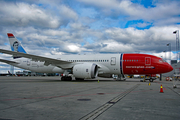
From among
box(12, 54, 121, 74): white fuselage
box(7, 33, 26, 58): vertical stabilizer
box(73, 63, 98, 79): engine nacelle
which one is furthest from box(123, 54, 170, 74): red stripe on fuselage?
box(7, 33, 26, 58): vertical stabilizer

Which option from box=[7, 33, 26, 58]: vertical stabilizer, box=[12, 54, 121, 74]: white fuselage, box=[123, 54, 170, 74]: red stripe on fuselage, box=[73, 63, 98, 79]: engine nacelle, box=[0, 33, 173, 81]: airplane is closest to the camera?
box=[73, 63, 98, 79]: engine nacelle

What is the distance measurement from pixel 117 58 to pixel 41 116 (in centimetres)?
1839

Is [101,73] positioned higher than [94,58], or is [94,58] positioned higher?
[94,58]

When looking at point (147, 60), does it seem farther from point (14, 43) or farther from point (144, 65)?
point (14, 43)

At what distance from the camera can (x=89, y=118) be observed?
14.1 feet

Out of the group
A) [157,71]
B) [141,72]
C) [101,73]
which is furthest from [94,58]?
[157,71]

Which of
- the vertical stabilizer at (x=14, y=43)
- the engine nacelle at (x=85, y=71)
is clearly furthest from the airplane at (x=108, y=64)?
the vertical stabilizer at (x=14, y=43)

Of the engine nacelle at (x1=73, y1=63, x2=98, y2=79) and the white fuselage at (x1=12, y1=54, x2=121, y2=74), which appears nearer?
the engine nacelle at (x1=73, y1=63, x2=98, y2=79)

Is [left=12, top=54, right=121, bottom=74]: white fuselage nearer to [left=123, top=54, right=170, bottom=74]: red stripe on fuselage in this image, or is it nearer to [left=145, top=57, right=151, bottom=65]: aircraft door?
[left=123, top=54, right=170, bottom=74]: red stripe on fuselage

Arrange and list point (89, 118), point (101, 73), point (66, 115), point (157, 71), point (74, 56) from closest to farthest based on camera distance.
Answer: point (89, 118) < point (66, 115) < point (157, 71) < point (101, 73) < point (74, 56)

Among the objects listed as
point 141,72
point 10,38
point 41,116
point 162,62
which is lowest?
point 41,116

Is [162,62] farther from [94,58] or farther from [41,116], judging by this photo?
[41,116]

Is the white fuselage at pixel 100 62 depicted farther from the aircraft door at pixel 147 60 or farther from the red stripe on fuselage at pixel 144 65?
the aircraft door at pixel 147 60

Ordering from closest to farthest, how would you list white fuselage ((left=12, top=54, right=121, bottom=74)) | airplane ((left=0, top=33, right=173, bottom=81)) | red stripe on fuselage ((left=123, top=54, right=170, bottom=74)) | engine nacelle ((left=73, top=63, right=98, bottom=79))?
engine nacelle ((left=73, top=63, right=98, bottom=79)), airplane ((left=0, top=33, right=173, bottom=81)), red stripe on fuselage ((left=123, top=54, right=170, bottom=74)), white fuselage ((left=12, top=54, right=121, bottom=74))
